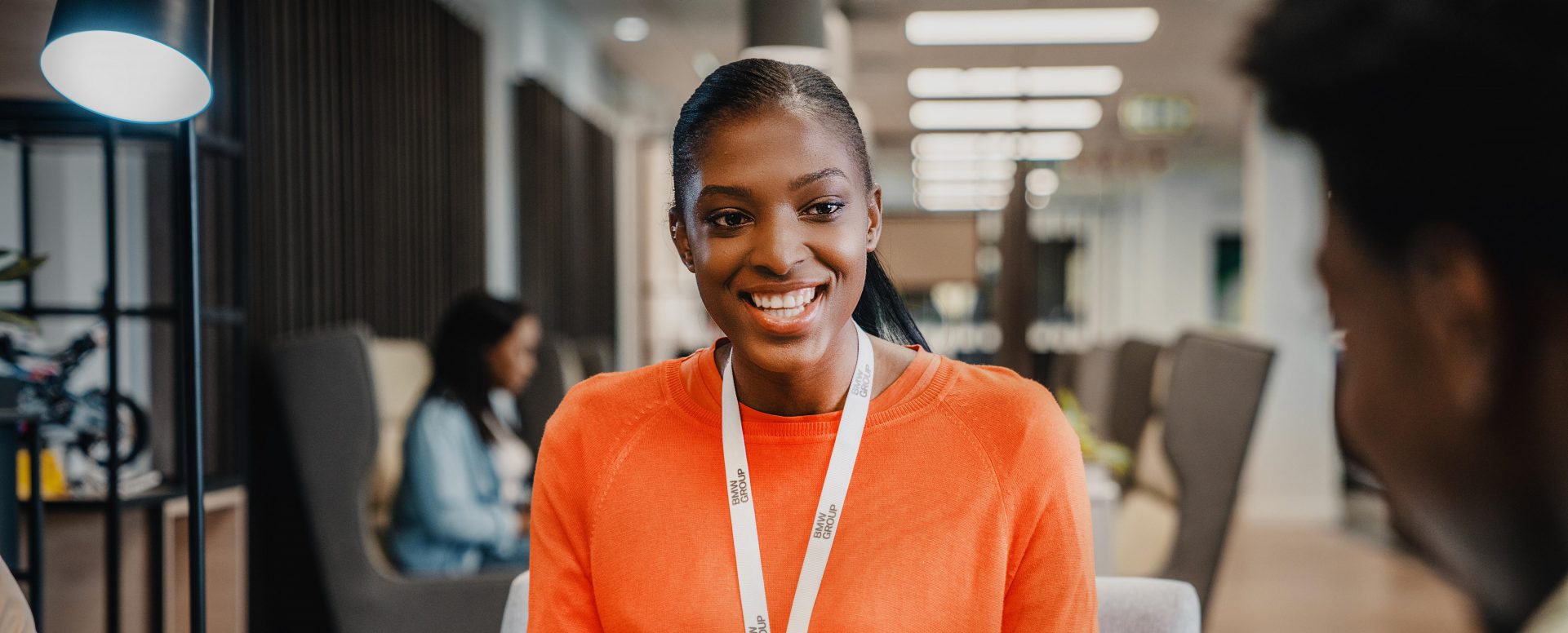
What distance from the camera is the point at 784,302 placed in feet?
3.41

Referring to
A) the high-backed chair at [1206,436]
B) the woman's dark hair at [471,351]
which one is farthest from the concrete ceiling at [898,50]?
the woman's dark hair at [471,351]

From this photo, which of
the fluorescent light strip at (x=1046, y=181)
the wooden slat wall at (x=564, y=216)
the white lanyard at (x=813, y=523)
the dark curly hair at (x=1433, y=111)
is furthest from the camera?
the fluorescent light strip at (x=1046, y=181)

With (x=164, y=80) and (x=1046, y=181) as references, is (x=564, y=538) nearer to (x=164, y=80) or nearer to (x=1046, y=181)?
(x=164, y=80)

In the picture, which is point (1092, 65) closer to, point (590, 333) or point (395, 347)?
point (590, 333)

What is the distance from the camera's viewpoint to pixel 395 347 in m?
3.28

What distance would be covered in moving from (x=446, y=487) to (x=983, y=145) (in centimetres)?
638

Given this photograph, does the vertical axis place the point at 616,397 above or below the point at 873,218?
below

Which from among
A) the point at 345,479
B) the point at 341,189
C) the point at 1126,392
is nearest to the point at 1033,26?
the point at 1126,392

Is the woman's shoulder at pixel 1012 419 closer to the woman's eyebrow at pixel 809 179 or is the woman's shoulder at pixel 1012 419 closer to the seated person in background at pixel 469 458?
the woman's eyebrow at pixel 809 179

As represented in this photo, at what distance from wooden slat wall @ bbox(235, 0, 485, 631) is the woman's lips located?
1.91m

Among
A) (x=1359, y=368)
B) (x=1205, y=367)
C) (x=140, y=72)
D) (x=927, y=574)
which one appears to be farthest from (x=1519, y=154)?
(x=1205, y=367)

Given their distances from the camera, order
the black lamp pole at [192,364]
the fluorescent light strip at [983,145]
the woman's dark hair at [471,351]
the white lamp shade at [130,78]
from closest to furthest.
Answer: the white lamp shade at [130,78] < the black lamp pole at [192,364] < the woman's dark hair at [471,351] < the fluorescent light strip at [983,145]

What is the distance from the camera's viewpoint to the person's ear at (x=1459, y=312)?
32 centimetres

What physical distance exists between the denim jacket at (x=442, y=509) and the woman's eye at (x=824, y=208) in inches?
78.9
